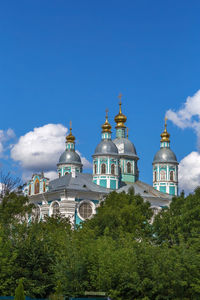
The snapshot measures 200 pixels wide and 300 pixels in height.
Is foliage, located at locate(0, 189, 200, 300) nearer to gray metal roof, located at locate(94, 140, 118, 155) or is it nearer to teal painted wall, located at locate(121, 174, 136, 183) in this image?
gray metal roof, located at locate(94, 140, 118, 155)

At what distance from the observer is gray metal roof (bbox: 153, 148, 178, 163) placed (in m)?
67.9

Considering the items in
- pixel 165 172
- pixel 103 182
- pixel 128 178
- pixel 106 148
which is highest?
pixel 106 148

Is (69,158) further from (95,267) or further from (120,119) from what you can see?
(95,267)

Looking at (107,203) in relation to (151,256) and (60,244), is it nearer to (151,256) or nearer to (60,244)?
(60,244)

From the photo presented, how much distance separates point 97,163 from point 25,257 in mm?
36001

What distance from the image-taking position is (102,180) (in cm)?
5962

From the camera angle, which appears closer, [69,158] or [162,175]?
[162,175]

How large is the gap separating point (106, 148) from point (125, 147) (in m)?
6.31

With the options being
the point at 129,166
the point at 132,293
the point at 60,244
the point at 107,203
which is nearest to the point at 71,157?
the point at 129,166

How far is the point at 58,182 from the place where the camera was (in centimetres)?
5881

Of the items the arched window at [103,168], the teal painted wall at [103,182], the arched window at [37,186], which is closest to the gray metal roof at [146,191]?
the teal painted wall at [103,182]

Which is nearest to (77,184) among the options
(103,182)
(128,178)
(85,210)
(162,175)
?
(85,210)

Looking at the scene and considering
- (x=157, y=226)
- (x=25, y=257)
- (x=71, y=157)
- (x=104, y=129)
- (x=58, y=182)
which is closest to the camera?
(x=25, y=257)

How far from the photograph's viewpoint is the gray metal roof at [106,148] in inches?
2385
